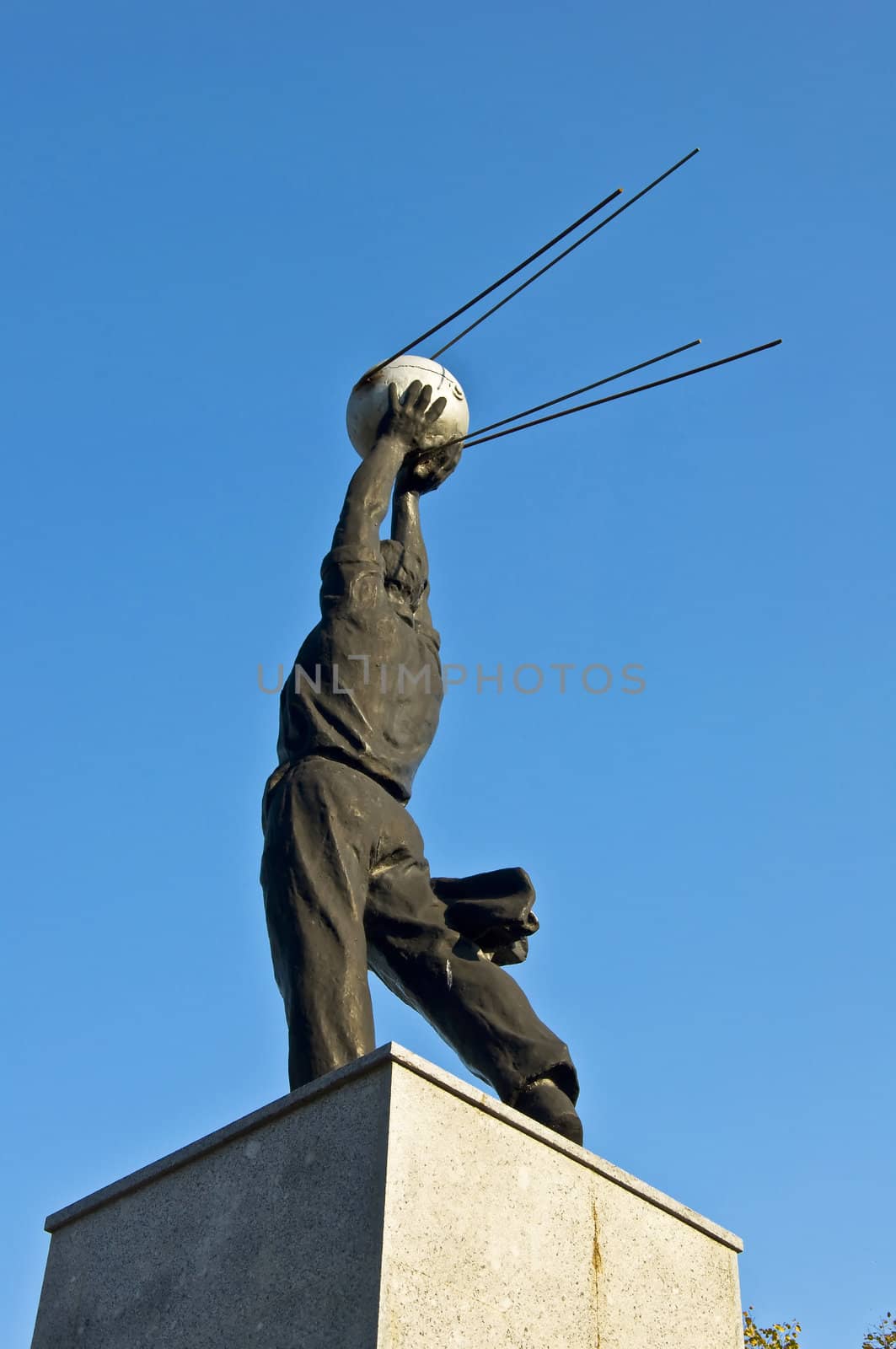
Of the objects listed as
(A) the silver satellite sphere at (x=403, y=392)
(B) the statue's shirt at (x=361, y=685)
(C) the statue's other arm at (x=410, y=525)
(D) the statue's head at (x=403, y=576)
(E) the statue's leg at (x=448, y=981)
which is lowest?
(E) the statue's leg at (x=448, y=981)

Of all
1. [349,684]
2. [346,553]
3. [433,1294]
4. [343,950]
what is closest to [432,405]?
[346,553]

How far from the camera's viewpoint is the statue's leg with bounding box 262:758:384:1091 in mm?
6273

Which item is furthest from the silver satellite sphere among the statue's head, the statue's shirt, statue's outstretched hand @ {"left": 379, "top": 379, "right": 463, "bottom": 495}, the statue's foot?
the statue's foot

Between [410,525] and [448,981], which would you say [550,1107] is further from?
[410,525]

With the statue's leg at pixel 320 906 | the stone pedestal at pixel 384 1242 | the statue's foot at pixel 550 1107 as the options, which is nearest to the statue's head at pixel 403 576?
the statue's leg at pixel 320 906

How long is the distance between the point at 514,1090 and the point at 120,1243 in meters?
1.53

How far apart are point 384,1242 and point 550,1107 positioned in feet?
4.92

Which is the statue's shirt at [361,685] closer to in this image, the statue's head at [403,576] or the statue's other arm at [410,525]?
the statue's head at [403,576]

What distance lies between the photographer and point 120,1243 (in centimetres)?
562

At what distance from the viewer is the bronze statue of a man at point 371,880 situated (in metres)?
6.35

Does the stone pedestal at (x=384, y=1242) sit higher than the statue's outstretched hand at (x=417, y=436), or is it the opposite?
the statue's outstretched hand at (x=417, y=436)

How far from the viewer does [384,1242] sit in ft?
15.8

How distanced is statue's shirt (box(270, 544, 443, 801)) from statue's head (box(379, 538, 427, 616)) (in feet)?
0.40

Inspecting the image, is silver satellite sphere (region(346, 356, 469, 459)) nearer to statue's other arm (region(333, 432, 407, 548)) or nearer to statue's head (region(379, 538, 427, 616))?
statue's other arm (region(333, 432, 407, 548))
